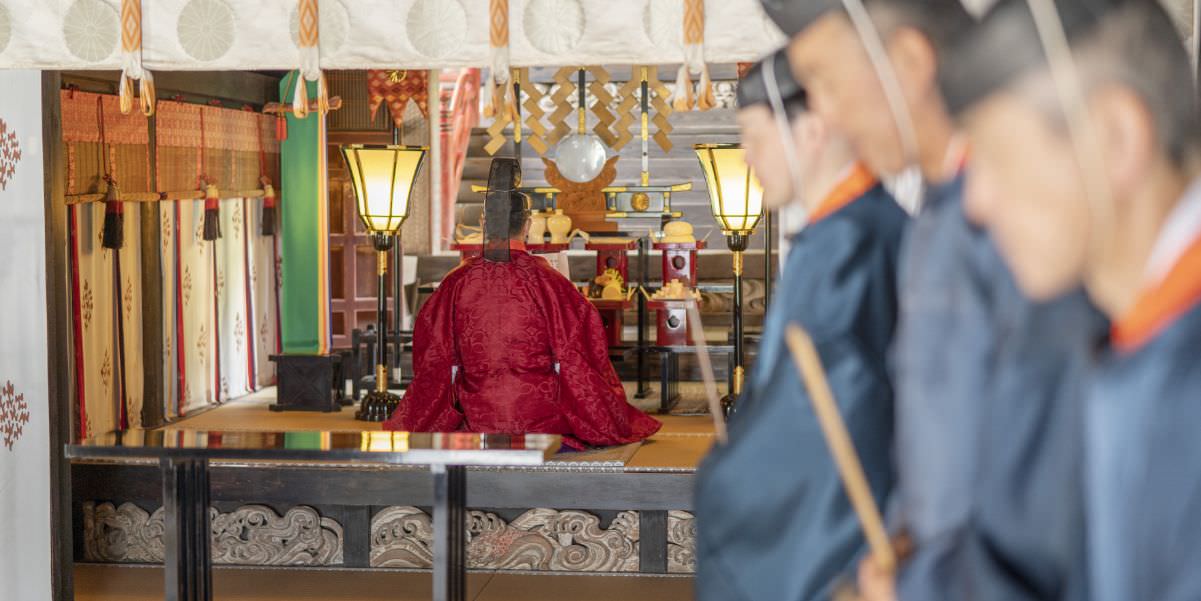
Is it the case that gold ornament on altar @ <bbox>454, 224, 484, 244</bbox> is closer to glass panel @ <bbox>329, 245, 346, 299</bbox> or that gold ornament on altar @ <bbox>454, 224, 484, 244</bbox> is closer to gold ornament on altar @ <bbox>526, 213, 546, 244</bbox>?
gold ornament on altar @ <bbox>526, 213, 546, 244</bbox>

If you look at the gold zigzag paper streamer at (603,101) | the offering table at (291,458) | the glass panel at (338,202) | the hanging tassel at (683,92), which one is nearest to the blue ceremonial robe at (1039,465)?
the offering table at (291,458)

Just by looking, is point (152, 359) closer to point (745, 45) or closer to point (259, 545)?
point (259, 545)

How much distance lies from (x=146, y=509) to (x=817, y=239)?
407 cm

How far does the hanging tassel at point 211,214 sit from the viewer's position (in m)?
7.75

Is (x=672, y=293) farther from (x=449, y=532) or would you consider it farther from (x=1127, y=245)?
(x=1127, y=245)

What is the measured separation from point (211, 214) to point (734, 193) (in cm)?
332

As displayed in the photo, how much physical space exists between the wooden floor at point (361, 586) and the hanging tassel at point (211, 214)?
8.72 ft

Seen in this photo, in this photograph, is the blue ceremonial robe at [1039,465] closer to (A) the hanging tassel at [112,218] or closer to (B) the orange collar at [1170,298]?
(B) the orange collar at [1170,298]

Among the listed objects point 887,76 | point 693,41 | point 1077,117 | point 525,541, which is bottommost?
point 525,541

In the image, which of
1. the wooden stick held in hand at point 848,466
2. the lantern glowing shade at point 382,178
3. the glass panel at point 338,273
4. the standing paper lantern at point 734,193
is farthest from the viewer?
the glass panel at point 338,273

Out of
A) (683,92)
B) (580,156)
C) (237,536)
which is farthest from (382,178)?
(580,156)

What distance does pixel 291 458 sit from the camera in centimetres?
361

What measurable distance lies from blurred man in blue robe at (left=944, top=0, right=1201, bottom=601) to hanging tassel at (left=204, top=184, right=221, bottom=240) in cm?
687

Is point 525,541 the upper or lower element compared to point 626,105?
lower
